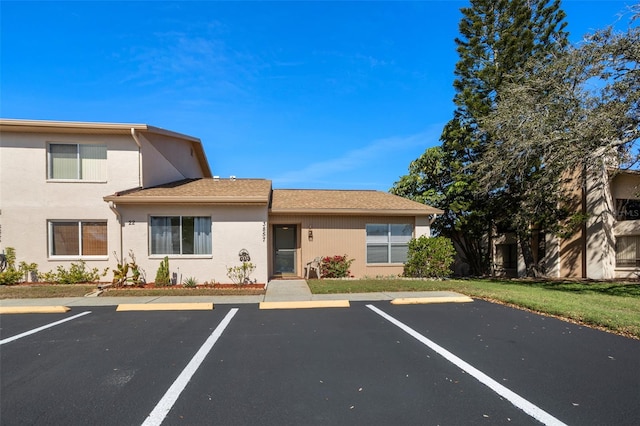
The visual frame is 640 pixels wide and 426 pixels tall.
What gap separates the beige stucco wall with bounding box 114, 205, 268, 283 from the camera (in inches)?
470

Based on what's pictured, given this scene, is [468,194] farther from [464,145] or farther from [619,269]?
[619,269]

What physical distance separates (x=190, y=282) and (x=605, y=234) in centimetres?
1996

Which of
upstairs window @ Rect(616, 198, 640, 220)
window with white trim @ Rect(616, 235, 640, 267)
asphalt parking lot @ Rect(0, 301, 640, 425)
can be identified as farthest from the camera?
upstairs window @ Rect(616, 198, 640, 220)

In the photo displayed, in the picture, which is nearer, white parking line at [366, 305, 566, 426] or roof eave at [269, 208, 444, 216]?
white parking line at [366, 305, 566, 426]

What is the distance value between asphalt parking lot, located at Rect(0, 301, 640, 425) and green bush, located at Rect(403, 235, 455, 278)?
22.9 feet

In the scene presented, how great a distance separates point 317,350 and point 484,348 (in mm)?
2514

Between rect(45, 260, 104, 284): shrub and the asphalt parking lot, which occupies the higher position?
rect(45, 260, 104, 284): shrub

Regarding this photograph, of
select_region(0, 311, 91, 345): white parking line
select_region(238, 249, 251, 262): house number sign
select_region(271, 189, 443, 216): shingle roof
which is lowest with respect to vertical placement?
select_region(0, 311, 91, 345): white parking line

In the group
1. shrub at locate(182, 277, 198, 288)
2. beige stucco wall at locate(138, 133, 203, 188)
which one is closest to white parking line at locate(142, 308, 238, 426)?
shrub at locate(182, 277, 198, 288)

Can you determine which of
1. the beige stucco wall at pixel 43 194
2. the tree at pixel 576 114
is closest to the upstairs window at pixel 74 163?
the beige stucco wall at pixel 43 194

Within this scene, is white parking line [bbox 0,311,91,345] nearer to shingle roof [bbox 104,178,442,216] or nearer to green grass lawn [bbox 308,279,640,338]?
shingle roof [bbox 104,178,442,216]

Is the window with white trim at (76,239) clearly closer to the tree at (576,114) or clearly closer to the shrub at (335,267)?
the shrub at (335,267)

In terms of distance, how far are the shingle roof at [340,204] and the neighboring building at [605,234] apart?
966 cm

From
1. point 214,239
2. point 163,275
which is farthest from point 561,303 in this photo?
point 163,275
